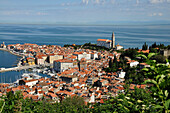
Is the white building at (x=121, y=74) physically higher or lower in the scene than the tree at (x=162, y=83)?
lower

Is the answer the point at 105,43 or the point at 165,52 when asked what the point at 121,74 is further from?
the point at 105,43

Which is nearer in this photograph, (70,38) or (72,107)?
(72,107)

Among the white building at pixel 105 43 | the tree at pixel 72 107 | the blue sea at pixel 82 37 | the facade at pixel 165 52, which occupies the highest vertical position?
the blue sea at pixel 82 37

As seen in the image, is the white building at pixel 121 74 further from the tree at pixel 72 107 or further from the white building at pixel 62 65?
the tree at pixel 72 107

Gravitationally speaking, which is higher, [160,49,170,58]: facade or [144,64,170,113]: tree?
[144,64,170,113]: tree

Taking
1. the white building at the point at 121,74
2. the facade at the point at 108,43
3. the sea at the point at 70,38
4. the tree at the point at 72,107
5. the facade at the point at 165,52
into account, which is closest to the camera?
the tree at the point at 72,107

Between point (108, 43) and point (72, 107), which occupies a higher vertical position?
point (108, 43)

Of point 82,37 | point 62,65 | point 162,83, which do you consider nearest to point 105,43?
point 62,65

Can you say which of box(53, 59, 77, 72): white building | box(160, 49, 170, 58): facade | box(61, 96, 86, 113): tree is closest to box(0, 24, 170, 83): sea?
box(53, 59, 77, 72): white building

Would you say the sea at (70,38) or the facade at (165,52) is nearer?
the facade at (165,52)

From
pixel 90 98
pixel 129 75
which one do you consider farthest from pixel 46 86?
pixel 129 75

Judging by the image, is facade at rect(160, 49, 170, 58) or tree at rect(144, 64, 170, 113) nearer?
tree at rect(144, 64, 170, 113)

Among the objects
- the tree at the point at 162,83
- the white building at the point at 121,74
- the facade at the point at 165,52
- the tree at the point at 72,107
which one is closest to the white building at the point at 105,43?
the facade at the point at 165,52

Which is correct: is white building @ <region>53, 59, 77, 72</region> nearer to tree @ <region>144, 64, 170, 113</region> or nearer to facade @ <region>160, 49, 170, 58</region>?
facade @ <region>160, 49, 170, 58</region>
